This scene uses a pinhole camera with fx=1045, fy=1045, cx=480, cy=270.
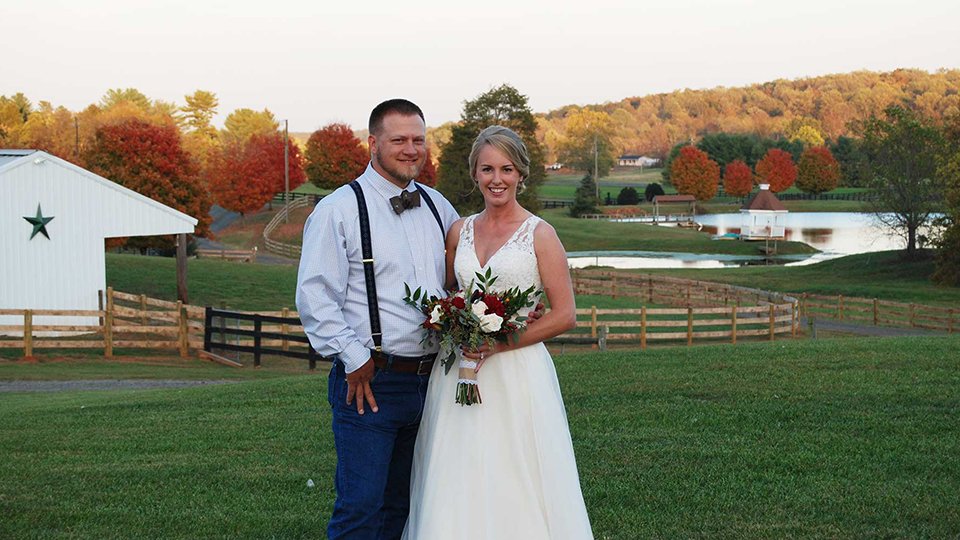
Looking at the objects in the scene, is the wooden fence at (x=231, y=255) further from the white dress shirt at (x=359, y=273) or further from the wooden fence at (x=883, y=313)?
the white dress shirt at (x=359, y=273)

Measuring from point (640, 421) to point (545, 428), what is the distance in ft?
15.3

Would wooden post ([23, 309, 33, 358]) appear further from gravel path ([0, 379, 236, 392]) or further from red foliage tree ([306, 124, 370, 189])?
red foliage tree ([306, 124, 370, 189])

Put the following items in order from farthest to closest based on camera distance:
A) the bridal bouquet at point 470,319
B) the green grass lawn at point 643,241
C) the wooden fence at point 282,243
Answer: the green grass lawn at point 643,241 < the wooden fence at point 282,243 < the bridal bouquet at point 470,319

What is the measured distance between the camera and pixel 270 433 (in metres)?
9.75

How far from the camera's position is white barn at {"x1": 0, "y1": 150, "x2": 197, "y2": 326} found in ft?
74.7

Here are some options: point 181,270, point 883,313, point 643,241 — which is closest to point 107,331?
point 181,270

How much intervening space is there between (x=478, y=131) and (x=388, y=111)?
51640mm

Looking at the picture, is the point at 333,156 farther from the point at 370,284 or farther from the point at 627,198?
the point at 370,284

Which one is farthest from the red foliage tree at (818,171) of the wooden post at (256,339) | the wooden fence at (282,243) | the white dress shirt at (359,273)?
the white dress shirt at (359,273)

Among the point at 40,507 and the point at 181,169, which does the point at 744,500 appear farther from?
the point at 181,169

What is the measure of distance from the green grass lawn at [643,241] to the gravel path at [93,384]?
51.9 metres

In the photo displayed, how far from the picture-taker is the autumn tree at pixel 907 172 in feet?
161

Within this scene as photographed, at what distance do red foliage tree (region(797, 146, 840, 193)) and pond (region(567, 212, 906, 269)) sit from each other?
73.7ft

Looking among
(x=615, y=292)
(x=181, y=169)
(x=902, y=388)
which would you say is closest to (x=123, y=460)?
(x=902, y=388)
